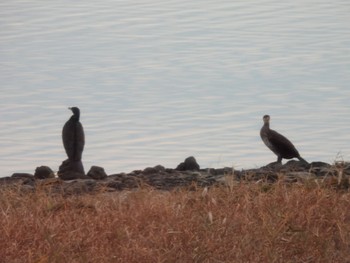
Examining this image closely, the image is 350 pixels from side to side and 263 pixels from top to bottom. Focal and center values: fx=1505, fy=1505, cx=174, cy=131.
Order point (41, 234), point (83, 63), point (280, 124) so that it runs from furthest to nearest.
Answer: point (83, 63), point (280, 124), point (41, 234)

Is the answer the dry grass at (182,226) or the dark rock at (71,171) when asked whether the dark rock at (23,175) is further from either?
the dry grass at (182,226)

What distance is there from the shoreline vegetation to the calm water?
205 cm

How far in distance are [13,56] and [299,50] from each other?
4029mm

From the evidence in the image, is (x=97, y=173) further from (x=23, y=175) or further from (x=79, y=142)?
(x=79, y=142)

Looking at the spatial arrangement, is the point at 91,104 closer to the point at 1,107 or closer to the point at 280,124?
the point at 1,107

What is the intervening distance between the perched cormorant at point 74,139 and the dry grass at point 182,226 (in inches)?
133

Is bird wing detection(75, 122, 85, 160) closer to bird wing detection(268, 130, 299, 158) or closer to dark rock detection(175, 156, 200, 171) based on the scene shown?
dark rock detection(175, 156, 200, 171)

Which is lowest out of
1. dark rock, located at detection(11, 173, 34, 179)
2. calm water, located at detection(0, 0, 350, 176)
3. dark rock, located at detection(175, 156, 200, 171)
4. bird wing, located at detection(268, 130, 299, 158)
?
dark rock, located at detection(11, 173, 34, 179)

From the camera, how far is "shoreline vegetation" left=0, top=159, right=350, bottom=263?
8719 mm

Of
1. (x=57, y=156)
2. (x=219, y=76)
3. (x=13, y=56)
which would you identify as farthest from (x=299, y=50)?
(x=57, y=156)

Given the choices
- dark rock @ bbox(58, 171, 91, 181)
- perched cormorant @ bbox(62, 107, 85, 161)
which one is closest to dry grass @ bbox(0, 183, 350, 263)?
dark rock @ bbox(58, 171, 91, 181)

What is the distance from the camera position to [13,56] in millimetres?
20969

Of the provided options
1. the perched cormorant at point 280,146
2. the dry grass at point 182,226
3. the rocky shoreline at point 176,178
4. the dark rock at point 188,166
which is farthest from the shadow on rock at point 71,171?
the dry grass at point 182,226

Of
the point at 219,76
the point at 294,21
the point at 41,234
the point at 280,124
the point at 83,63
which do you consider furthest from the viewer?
the point at 294,21
